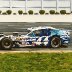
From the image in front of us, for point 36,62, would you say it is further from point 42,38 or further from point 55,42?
point 55,42

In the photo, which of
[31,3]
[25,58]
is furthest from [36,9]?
[25,58]

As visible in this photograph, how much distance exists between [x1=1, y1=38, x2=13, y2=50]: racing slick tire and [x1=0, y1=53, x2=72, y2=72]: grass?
2.51m

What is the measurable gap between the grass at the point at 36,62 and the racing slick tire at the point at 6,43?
2507 millimetres

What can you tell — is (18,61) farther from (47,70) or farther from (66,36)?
(66,36)

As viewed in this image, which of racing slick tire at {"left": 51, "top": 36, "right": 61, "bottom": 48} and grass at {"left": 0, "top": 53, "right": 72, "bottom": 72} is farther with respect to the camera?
racing slick tire at {"left": 51, "top": 36, "right": 61, "bottom": 48}

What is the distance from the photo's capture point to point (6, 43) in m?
18.9

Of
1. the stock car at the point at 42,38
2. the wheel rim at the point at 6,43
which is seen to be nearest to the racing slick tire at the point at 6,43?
the wheel rim at the point at 6,43

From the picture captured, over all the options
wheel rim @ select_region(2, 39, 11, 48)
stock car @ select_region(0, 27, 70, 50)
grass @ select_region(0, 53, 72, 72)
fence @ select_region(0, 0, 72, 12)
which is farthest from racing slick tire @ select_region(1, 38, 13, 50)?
fence @ select_region(0, 0, 72, 12)

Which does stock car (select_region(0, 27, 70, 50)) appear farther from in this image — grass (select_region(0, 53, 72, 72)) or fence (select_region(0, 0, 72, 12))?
fence (select_region(0, 0, 72, 12))

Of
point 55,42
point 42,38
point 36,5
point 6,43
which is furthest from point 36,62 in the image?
point 36,5

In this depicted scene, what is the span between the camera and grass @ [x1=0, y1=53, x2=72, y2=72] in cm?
1307

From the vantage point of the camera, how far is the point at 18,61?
14.7 m

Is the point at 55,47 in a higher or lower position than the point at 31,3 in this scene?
lower

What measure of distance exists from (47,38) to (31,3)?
52.9m
